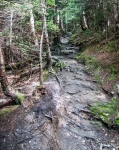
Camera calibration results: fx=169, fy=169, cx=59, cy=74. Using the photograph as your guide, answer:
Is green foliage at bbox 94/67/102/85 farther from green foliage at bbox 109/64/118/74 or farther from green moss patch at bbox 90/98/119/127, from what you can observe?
green moss patch at bbox 90/98/119/127

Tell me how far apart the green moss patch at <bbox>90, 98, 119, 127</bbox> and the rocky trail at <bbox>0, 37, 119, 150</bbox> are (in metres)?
0.22

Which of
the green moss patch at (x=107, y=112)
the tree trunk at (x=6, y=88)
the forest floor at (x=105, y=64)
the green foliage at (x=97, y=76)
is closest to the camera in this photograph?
the green moss patch at (x=107, y=112)

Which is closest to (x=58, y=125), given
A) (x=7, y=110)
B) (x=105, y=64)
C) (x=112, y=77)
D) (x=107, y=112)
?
(x=107, y=112)

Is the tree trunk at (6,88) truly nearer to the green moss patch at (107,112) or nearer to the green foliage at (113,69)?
the green moss patch at (107,112)

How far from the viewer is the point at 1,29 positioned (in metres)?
8.20

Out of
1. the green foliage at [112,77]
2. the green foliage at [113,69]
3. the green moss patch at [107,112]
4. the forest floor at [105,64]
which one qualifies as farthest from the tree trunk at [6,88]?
the green foliage at [113,69]

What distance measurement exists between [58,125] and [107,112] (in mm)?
1989

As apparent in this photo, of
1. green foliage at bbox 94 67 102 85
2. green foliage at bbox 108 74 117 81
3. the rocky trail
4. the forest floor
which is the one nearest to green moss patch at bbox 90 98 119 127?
the rocky trail

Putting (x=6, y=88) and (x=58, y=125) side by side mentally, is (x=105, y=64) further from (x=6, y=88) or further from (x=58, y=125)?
(x=6, y=88)

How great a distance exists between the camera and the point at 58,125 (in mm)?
5719

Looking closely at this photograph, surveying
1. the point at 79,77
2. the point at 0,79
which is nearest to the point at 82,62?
the point at 79,77

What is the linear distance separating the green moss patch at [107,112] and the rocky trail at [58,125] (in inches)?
8.7

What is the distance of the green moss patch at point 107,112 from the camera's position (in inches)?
229

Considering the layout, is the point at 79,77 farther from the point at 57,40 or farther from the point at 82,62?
the point at 57,40
